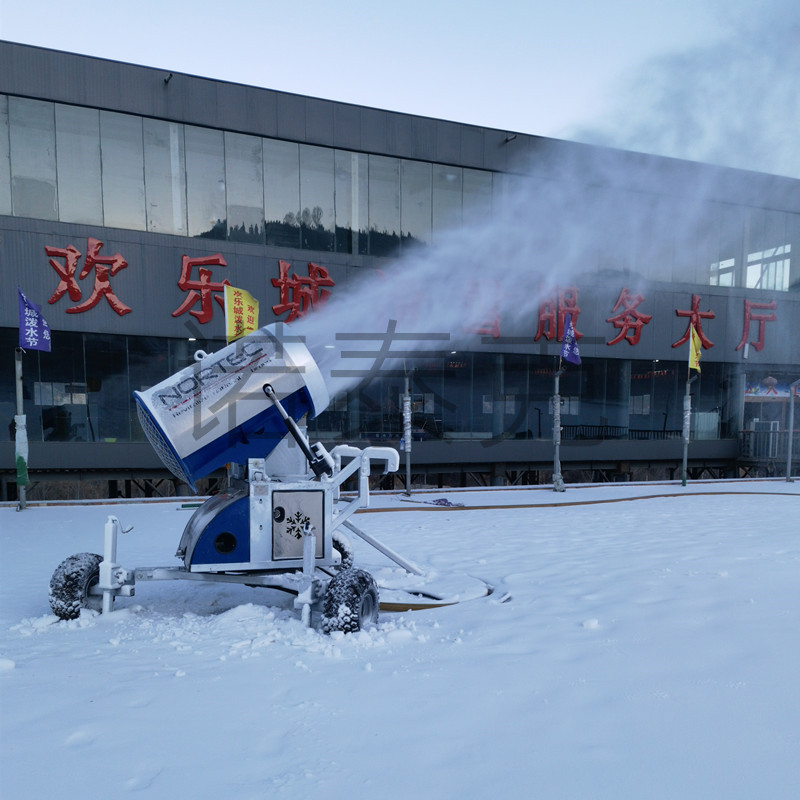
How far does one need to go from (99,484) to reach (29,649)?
1634 centimetres

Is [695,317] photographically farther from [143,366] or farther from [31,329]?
[31,329]

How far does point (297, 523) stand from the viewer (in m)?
4.61

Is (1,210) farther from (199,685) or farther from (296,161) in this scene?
(199,685)

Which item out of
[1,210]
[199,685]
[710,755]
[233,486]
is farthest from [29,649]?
[1,210]

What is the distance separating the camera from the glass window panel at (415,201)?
1753 centimetres

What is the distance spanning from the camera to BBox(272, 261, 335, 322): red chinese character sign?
630 inches

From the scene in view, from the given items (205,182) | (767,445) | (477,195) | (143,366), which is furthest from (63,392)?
(767,445)

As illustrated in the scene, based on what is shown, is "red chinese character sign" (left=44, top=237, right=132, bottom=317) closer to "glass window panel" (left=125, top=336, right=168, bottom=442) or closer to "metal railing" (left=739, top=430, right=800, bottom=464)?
"glass window panel" (left=125, top=336, right=168, bottom=442)

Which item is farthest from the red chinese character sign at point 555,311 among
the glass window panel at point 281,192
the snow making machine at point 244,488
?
the snow making machine at point 244,488

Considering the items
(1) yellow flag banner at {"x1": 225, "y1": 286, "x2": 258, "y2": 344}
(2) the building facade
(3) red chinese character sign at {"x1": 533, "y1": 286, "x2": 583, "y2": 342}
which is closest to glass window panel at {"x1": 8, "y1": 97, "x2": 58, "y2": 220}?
(2) the building facade

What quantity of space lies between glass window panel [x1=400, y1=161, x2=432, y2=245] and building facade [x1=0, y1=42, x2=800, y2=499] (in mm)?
67

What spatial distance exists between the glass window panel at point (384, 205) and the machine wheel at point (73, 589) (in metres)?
14.4

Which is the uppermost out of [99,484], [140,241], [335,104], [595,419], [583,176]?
[335,104]

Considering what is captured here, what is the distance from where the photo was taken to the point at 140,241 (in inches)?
586
